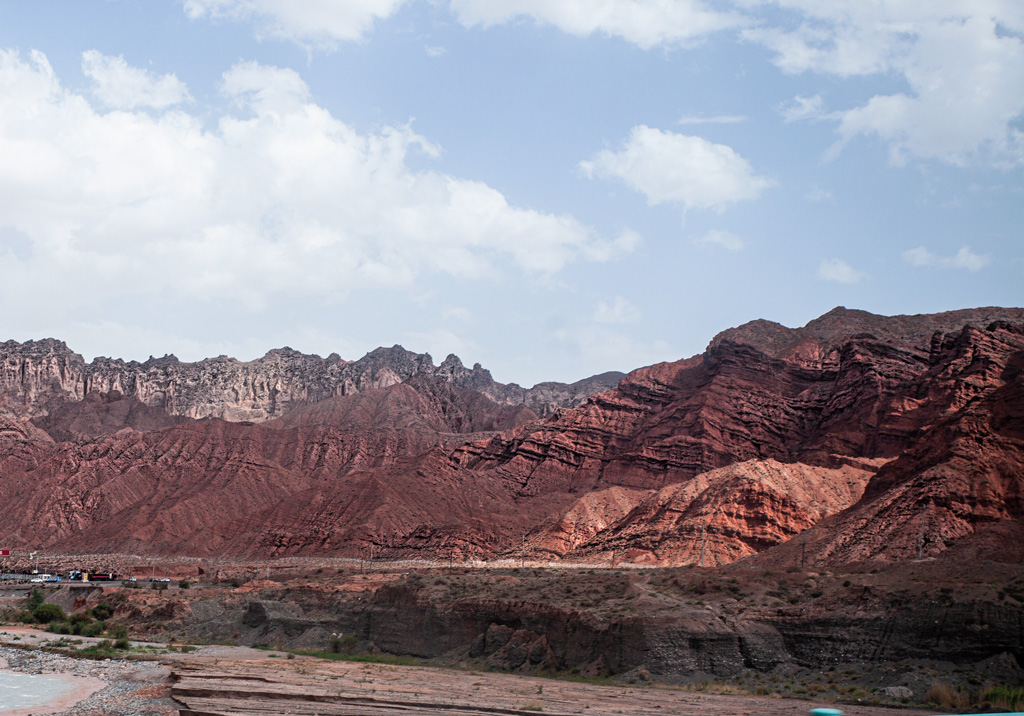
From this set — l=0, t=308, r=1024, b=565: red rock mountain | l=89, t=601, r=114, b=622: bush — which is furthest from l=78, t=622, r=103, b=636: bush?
l=0, t=308, r=1024, b=565: red rock mountain

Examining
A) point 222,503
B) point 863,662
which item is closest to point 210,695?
point 863,662

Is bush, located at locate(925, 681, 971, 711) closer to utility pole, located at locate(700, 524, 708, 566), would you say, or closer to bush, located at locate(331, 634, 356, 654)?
bush, located at locate(331, 634, 356, 654)

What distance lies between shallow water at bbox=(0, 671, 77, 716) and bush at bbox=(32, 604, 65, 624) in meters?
32.6

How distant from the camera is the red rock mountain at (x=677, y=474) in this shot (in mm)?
71250

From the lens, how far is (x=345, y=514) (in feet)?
472

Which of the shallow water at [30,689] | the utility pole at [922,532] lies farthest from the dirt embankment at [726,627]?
the shallow water at [30,689]

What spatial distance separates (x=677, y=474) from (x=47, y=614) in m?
86.0

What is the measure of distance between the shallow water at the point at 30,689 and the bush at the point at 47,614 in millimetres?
32638

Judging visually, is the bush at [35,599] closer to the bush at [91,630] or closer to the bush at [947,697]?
the bush at [91,630]

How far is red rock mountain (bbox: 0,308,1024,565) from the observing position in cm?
7125

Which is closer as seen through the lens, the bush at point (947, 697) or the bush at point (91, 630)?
the bush at point (947, 697)

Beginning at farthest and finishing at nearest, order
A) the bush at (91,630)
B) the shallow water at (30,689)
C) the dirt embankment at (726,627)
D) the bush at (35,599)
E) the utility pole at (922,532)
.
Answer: the bush at (35,599) → the bush at (91,630) → the utility pole at (922,532) → the shallow water at (30,689) → the dirt embankment at (726,627)

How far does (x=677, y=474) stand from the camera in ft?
476

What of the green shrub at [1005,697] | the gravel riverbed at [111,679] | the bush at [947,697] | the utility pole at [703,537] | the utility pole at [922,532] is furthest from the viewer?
the utility pole at [703,537]
